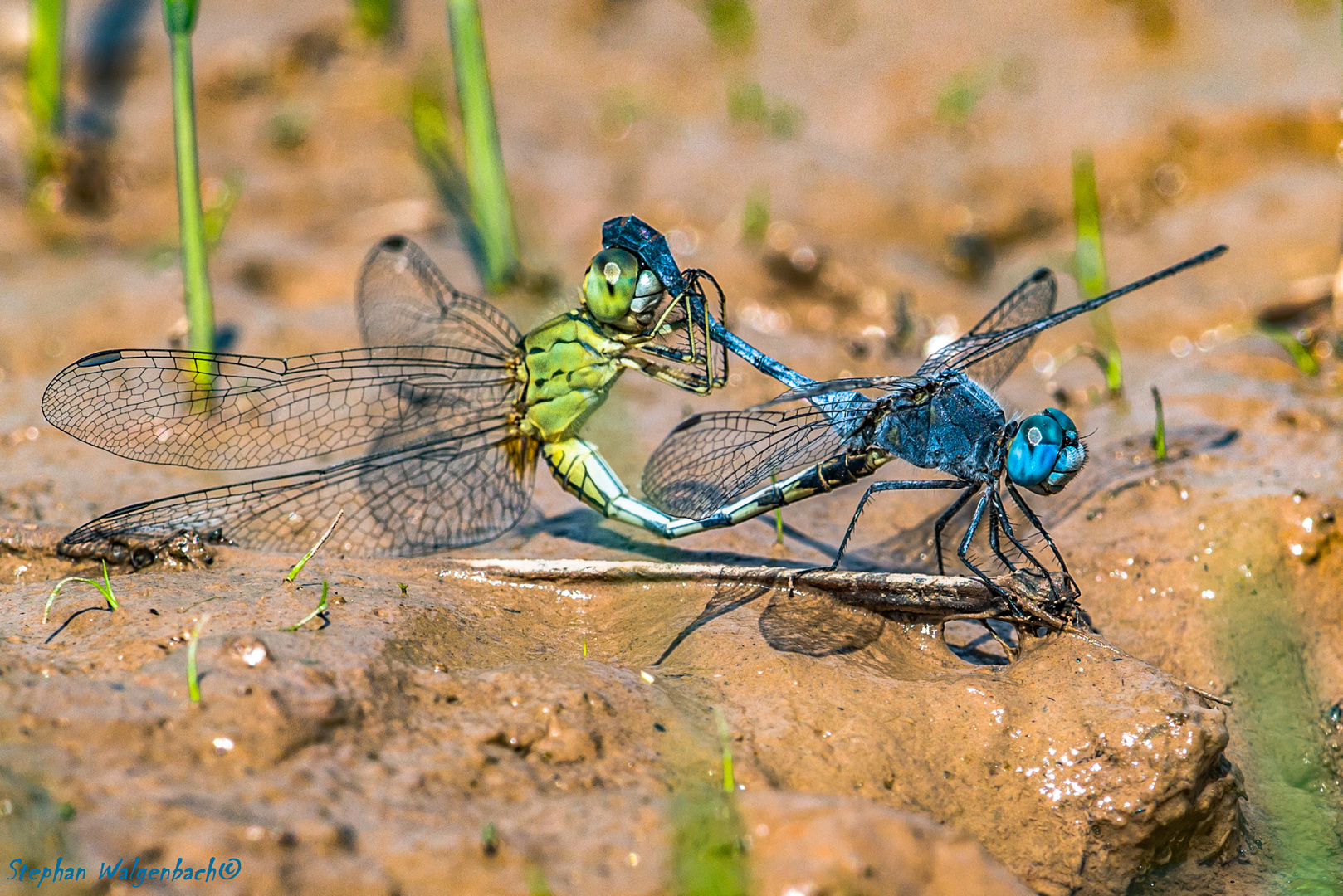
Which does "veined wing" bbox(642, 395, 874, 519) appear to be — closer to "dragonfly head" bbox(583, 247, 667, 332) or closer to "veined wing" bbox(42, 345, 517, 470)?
"dragonfly head" bbox(583, 247, 667, 332)

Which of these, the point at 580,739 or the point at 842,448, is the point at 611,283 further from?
the point at 580,739

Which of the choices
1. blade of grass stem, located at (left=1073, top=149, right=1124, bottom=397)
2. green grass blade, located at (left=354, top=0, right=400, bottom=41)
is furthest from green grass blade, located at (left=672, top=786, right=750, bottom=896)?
green grass blade, located at (left=354, top=0, right=400, bottom=41)

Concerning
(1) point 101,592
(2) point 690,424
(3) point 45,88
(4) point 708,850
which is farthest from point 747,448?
(3) point 45,88

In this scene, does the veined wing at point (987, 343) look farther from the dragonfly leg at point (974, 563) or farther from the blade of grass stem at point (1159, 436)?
the blade of grass stem at point (1159, 436)

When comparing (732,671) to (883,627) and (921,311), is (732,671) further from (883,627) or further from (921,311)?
(921,311)

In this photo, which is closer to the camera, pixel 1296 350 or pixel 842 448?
pixel 842 448

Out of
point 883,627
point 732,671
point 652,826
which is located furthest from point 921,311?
point 652,826
